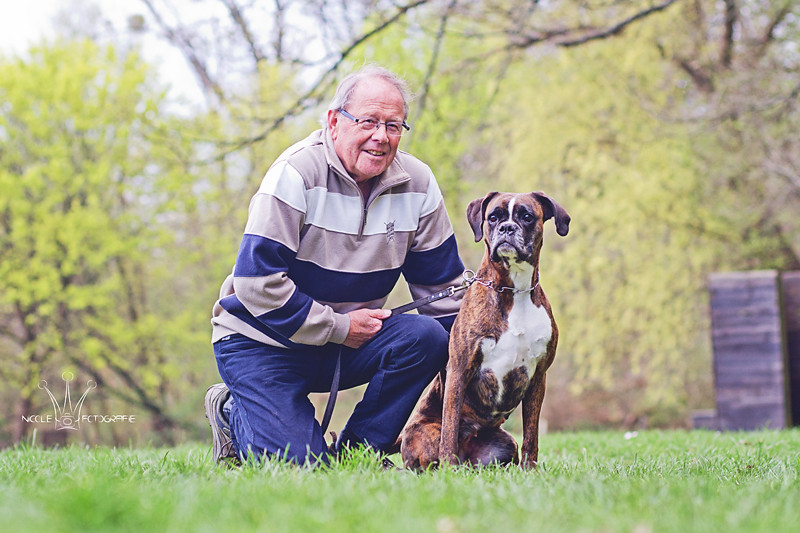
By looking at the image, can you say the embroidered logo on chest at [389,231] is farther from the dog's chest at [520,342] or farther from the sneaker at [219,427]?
the sneaker at [219,427]

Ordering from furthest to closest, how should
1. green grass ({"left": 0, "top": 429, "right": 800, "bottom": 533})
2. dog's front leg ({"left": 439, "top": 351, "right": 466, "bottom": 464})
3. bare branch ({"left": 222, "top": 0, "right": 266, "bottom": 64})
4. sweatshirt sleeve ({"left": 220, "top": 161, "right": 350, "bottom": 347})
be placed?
bare branch ({"left": 222, "top": 0, "right": 266, "bottom": 64}) < sweatshirt sleeve ({"left": 220, "top": 161, "right": 350, "bottom": 347}) < dog's front leg ({"left": 439, "top": 351, "right": 466, "bottom": 464}) < green grass ({"left": 0, "top": 429, "right": 800, "bottom": 533})

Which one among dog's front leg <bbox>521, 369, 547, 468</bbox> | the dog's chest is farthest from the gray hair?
dog's front leg <bbox>521, 369, 547, 468</bbox>

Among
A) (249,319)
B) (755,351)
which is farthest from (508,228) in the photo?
(755,351)

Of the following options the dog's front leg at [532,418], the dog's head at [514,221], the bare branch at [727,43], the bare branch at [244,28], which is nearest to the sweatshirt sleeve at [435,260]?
the dog's head at [514,221]

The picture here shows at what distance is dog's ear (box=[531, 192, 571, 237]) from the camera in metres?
3.58

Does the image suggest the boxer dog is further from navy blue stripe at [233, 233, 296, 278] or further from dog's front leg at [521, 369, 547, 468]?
navy blue stripe at [233, 233, 296, 278]

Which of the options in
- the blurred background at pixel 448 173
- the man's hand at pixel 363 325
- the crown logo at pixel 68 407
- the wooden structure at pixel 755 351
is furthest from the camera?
the blurred background at pixel 448 173

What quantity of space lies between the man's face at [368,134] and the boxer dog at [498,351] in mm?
561

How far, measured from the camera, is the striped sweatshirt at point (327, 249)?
11.5 ft

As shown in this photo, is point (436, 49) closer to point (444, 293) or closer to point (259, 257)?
point (444, 293)

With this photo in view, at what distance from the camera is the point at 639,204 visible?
35.2 feet

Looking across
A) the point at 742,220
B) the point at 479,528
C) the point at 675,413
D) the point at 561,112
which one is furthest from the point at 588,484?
the point at 675,413

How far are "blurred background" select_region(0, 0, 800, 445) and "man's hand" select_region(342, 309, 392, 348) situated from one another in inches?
131

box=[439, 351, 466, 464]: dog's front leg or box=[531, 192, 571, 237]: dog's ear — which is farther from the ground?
box=[531, 192, 571, 237]: dog's ear
